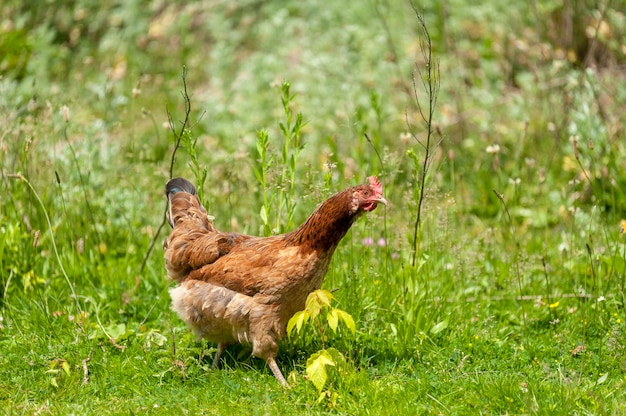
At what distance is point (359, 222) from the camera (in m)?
5.61

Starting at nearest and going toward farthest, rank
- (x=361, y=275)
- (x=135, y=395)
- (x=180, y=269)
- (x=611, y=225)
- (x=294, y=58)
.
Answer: (x=135, y=395)
(x=180, y=269)
(x=361, y=275)
(x=611, y=225)
(x=294, y=58)

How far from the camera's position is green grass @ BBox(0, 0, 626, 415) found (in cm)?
439

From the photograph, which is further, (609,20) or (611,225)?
(609,20)

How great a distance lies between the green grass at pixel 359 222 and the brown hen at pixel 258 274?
26cm

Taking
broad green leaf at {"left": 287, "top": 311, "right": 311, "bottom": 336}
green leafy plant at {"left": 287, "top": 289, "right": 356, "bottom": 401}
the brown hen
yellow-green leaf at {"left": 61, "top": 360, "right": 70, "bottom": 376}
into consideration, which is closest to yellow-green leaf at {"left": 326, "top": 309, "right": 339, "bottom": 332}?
green leafy plant at {"left": 287, "top": 289, "right": 356, "bottom": 401}

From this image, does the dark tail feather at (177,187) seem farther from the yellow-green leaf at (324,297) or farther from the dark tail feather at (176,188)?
the yellow-green leaf at (324,297)

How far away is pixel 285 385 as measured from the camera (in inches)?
173

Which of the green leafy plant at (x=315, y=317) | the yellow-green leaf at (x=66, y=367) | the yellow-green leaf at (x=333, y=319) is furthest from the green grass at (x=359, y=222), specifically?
the yellow-green leaf at (x=333, y=319)

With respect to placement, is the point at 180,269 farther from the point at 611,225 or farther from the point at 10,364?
the point at 611,225

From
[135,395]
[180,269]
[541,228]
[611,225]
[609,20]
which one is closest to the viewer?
[135,395]

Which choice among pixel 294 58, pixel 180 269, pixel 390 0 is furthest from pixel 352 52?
pixel 180 269

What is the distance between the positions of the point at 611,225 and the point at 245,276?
3.05m

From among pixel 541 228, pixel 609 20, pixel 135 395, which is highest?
pixel 609 20

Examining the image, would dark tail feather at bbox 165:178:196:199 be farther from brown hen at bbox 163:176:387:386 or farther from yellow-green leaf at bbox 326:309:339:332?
yellow-green leaf at bbox 326:309:339:332
